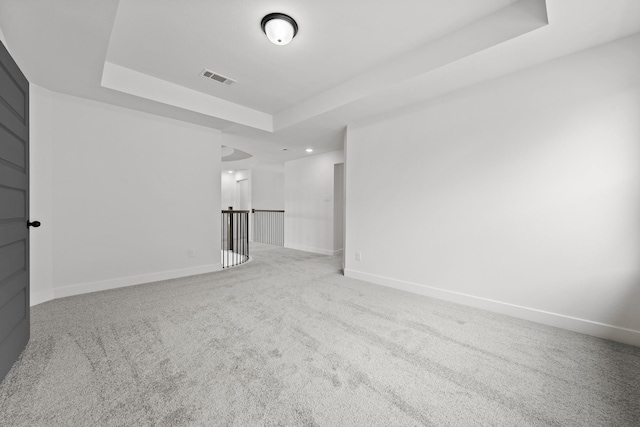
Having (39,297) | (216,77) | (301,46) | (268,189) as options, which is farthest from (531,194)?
(268,189)

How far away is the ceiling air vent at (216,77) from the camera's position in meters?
2.95

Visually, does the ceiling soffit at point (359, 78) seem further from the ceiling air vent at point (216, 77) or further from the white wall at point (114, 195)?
the white wall at point (114, 195)

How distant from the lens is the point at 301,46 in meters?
2.48

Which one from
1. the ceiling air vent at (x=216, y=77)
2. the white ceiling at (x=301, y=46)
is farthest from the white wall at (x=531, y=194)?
the ceiling air vent at (x=216, y=77)

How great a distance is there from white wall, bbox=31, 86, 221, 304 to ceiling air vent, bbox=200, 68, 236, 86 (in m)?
1.14

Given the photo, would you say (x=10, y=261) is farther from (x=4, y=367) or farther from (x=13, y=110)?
(x=13, y=110)

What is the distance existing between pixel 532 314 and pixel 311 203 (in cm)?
476

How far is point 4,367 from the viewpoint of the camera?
1.52 metres

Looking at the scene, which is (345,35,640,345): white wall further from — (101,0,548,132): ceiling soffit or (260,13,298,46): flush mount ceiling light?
(260,13,298,46): flush mount ceiling light

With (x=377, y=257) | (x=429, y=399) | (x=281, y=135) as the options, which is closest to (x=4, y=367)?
(x=429, y=399)

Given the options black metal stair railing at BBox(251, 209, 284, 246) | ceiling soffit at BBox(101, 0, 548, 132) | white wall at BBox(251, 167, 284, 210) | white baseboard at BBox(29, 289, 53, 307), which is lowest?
white baseboard at BBox(29, 289, 53, 307)

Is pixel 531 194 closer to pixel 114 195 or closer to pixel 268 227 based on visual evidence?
pixel 114 195

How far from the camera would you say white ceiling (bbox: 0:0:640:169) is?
1.88 m

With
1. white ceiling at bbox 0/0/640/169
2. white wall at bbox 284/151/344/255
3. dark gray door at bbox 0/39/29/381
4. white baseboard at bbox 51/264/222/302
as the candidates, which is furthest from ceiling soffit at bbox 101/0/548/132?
white baseboard at bbox 51/264/222/302
